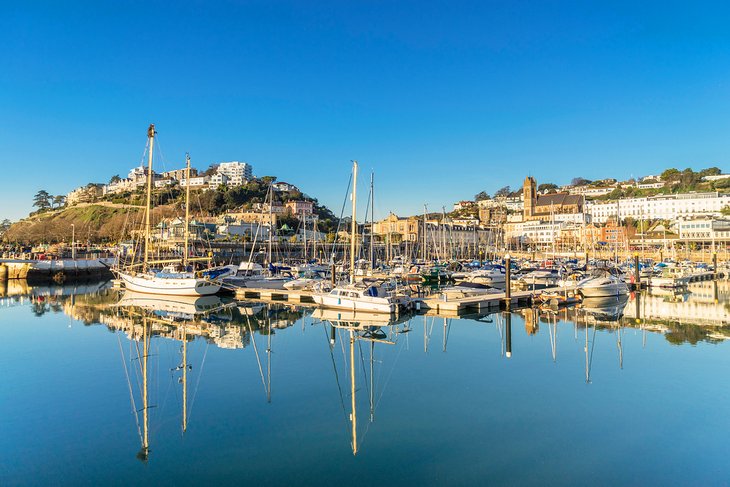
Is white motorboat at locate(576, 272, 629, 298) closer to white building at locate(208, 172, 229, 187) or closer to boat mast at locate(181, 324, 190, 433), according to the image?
boat mast at locate(181, 324, 190, 433)

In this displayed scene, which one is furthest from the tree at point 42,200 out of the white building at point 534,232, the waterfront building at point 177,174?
the white building at point 534,232

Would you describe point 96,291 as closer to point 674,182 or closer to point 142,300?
point 142,300

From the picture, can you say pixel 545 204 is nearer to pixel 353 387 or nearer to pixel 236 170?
pixel 236 170

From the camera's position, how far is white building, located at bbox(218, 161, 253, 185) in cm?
17212

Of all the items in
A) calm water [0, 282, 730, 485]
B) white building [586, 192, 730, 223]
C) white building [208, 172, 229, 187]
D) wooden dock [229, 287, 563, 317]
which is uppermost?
white building [208, 172, 229, 187]

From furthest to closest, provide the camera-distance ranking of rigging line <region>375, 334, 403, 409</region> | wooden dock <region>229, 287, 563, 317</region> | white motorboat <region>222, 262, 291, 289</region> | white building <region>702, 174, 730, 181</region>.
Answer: white building <region>702, 174, 730, 181</region>, white motorboat <region>222, 262, 291, 289</region>, wooden dock <region>229, 287, 563, 317</region>, rigging line <region>375, 334, 403, 409</region>

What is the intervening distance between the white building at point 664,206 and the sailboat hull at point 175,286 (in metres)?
112

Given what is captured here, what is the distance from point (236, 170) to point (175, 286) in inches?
5703

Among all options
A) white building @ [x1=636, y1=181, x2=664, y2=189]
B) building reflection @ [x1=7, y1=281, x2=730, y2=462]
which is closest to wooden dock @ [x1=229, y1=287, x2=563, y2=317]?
building reflection @ [x1=7, y1=281, x2=730, y2=462]

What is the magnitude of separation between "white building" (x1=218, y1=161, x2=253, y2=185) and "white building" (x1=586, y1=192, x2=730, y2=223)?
11026 centimetres

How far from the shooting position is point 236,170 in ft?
575

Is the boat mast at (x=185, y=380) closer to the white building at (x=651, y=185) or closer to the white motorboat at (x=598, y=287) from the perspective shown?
the white motorboat at (x=598, y=287)

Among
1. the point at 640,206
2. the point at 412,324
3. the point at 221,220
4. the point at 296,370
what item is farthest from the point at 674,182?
the point at 296,370

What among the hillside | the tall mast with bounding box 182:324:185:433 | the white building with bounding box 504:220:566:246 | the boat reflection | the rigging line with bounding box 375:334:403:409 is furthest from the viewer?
the white building with bounding box 504:220:566:246
